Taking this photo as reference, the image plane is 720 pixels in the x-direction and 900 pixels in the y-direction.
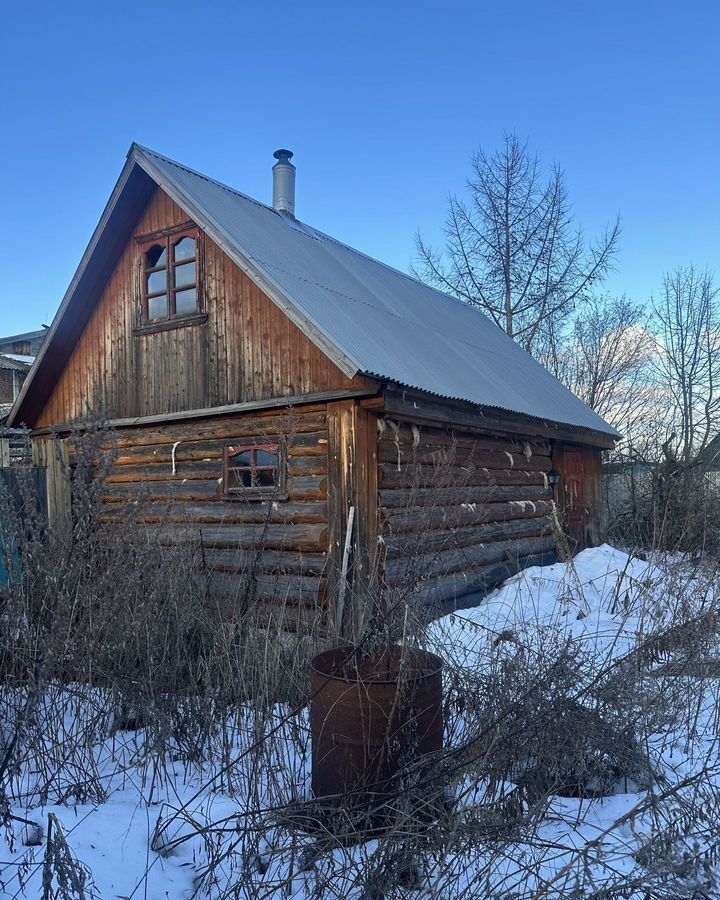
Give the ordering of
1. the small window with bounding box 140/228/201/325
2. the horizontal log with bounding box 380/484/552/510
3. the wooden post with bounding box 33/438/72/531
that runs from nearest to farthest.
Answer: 1. the horizontal log with bounding box 380/484/552/510
2. the small window with bounding box 140/228/201/325
3. the wooden post with bounding box 33/438/72/531

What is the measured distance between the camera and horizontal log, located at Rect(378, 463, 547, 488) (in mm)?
5909

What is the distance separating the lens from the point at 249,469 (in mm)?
8172

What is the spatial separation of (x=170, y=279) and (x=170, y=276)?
4 cm

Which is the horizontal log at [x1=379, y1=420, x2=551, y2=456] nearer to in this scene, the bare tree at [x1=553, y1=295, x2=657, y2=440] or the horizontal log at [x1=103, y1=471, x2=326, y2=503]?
the horizontal log at [x1=103, y1=471, x2=326, y2=503]

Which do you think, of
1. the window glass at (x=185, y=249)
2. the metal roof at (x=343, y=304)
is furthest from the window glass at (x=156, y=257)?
the metal roof at (x=343, y=304)

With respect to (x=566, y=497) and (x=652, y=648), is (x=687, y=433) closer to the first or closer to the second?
(x=566, y=497)

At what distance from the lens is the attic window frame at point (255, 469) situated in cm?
764

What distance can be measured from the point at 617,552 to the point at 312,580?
6.68 meters

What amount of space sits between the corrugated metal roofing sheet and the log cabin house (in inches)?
1.8

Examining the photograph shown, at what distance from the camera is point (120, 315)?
9680 millimetres

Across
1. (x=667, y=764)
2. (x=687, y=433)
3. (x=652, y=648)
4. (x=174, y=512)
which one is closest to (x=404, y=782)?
(x=667, y=764)

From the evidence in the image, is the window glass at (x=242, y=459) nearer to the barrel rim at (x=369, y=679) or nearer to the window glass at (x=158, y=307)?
→ the window glass at (x=158, y=307)

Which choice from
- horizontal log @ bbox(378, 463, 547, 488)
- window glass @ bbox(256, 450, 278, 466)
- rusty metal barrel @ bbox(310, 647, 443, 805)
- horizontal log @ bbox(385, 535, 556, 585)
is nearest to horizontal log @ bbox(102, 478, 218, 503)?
window glass @ bbox(256, 450, 278, 466)

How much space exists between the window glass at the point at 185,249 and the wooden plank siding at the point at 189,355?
24cm
